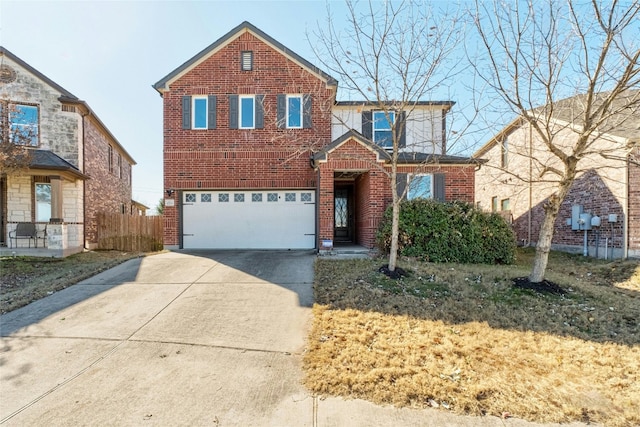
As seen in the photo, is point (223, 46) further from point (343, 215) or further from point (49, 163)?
point (343, 215)

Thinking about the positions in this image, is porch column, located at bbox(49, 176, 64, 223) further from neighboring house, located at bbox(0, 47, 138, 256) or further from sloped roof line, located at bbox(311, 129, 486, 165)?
sloped roof line, located at bbox(311, 129, 486, 165)

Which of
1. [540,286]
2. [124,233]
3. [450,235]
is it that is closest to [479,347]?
[540,286]

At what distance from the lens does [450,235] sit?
859 cm

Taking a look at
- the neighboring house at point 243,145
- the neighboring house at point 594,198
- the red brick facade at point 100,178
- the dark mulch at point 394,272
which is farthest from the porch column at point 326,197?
the red brick facade at point 100,178

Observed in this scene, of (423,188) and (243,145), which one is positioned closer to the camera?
(423,188)

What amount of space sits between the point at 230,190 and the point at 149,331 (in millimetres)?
7823

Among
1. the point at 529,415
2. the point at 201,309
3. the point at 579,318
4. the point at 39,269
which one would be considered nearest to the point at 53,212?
the point at 39,269

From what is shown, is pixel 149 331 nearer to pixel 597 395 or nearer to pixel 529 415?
pixel 529 415

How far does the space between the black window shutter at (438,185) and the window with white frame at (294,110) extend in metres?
5.19

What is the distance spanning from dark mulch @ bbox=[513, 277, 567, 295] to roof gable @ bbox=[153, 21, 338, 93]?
869cm

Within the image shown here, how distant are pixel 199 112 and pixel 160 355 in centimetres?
1014

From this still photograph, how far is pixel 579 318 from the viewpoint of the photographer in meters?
4.69

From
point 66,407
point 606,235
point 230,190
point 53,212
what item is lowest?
point 66,407

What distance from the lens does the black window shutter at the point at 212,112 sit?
11703 mm
